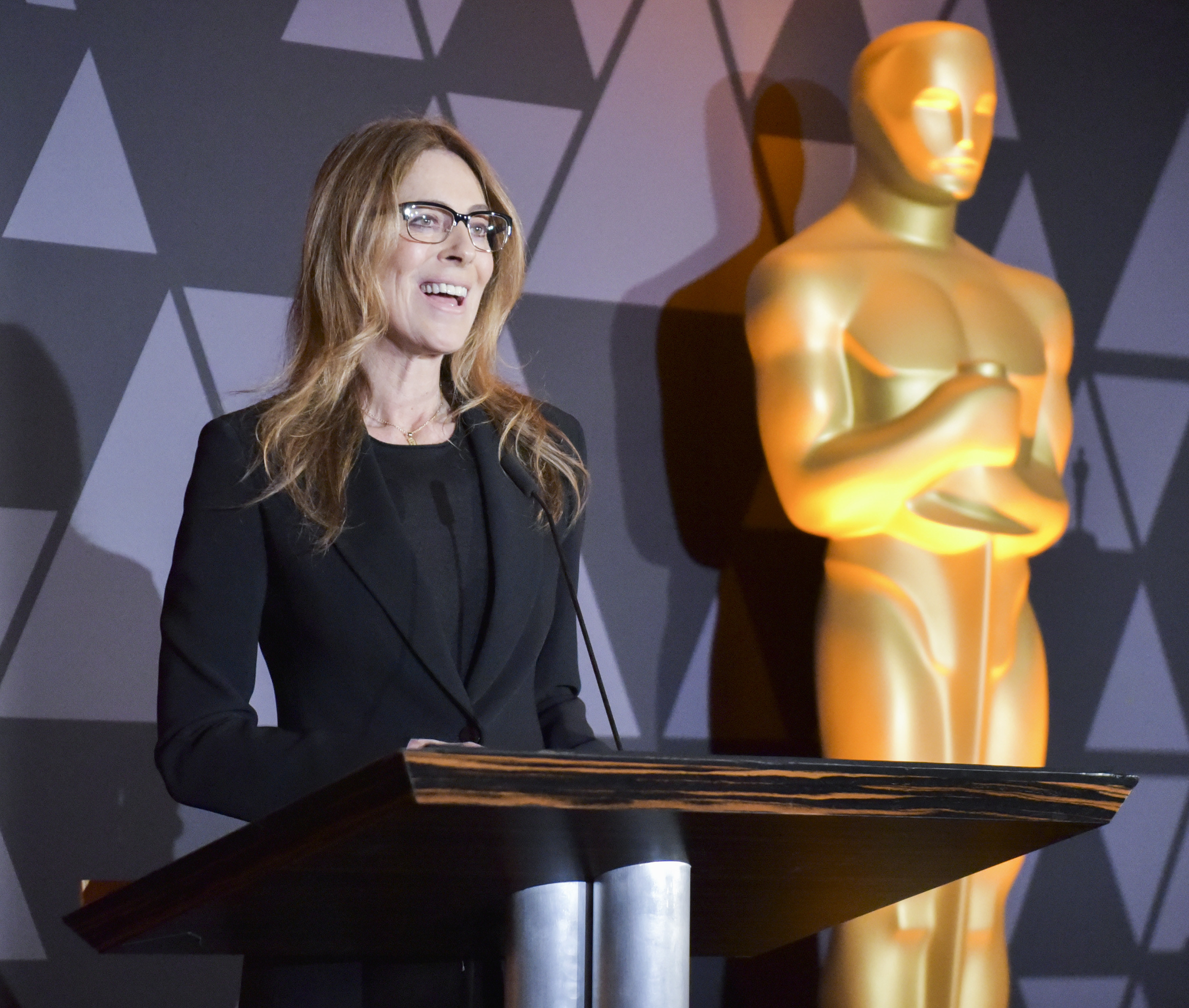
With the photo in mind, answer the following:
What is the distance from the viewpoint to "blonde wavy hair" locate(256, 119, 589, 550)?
1.28 meters

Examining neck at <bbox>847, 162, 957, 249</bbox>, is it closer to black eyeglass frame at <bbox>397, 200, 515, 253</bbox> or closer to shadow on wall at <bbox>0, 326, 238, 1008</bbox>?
black eyeglass frame at <bbox>397, 200, 515, 253</bbox>

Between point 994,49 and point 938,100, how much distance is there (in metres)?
0.86

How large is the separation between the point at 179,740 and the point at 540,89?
2.00 meters

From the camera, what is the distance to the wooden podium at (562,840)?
0.65 metres

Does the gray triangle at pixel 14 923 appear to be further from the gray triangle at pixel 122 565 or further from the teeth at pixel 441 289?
the teeth at pixel 441 289

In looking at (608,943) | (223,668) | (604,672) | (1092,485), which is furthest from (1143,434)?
(608,943)

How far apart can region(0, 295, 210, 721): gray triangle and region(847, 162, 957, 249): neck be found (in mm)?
1273

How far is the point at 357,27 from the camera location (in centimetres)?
265

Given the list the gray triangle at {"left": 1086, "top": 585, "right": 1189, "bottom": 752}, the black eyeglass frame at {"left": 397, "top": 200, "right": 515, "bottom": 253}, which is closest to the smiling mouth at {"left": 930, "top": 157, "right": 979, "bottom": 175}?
the gray triangle at {"left": 1086, "top": 585, "right": 1189, "bottom": 752}

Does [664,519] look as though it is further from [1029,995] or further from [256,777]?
[256,777]

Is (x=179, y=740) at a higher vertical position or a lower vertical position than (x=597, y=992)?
higher

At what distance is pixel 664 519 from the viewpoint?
2.80m

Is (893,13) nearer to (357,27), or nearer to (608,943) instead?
(357,27)

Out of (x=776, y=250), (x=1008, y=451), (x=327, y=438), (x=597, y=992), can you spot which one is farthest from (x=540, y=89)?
(x=597, y=992)
